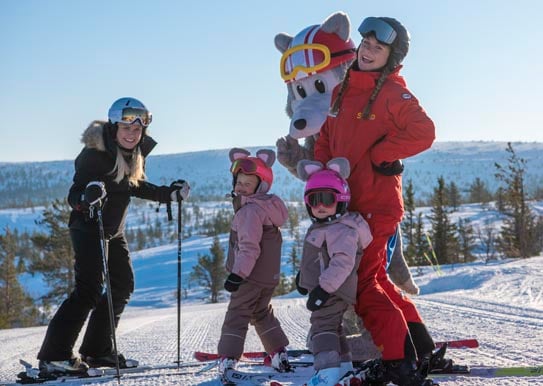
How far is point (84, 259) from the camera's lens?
3.87 metres

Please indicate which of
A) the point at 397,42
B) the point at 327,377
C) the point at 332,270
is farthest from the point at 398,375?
the point at 397,42

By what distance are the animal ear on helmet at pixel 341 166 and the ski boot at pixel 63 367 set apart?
7.23 feet

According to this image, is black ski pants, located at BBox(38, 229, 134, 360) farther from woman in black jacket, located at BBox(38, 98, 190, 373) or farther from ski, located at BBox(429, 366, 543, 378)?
ski, located at BBox(429, 366, 543, 378)

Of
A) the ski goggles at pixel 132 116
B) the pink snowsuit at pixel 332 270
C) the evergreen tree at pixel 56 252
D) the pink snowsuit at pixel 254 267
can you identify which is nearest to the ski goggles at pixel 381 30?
the pink snowsuit at pixel 332 270

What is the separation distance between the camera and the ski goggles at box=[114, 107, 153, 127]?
4020 mm

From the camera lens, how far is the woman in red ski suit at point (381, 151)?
2.88 metres

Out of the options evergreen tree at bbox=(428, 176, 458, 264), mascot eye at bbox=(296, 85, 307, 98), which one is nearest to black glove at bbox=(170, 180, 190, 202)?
mascot eye at bbox=(296, 85, 307, 98)

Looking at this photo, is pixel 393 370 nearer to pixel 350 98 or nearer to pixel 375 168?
pixel 375 168

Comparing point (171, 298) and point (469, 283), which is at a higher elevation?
point (469, 283)

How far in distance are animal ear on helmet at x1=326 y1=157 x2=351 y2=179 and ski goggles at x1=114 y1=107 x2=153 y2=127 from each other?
67.0 inches

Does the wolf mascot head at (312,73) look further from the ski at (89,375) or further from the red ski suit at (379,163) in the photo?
the ski at (89,375)

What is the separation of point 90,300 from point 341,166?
7.04ft

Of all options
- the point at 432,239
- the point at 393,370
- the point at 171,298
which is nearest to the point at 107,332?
the point at 393,370

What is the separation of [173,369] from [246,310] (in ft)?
2.94
